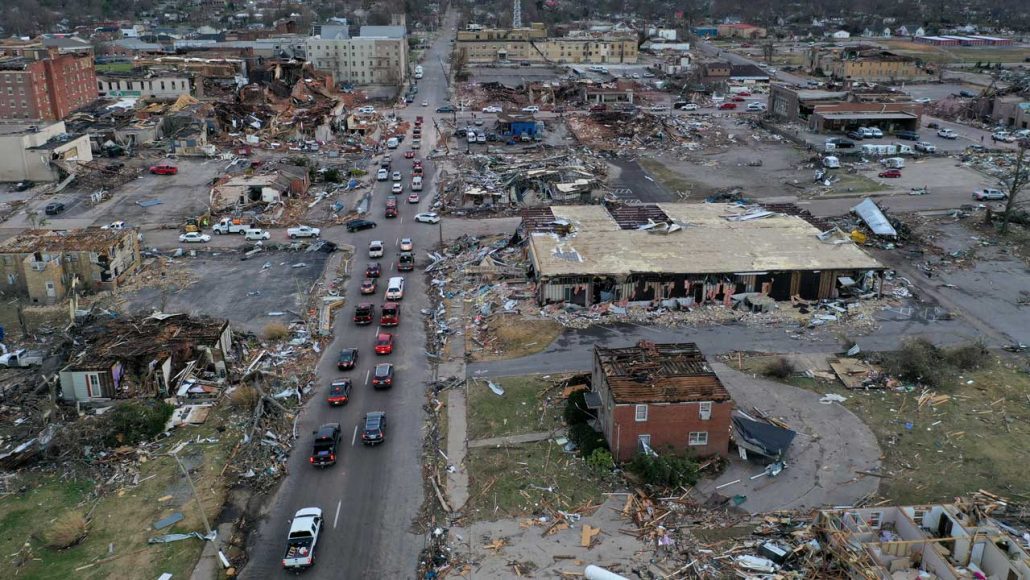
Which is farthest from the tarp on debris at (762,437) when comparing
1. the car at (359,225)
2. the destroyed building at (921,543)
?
the car at (359,225)

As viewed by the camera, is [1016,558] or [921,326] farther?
[921,326]

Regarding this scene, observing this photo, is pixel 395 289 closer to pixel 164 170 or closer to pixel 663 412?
pixel 663 412

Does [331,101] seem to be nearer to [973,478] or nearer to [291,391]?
[291,391]

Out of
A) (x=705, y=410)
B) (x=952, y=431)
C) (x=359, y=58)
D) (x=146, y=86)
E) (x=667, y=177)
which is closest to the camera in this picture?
(x=705, y=410)

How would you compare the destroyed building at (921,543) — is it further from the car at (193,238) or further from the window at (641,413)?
the car at (193,238)

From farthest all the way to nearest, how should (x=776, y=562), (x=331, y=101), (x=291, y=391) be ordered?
1. (x=331, y=101)
2. (x=291, y=391)
3. (x=776, y=562)

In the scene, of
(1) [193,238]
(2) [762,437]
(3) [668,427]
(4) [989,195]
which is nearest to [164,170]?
(1) [193,238]

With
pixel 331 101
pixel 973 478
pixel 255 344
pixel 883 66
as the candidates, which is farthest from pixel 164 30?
pixel 973 478

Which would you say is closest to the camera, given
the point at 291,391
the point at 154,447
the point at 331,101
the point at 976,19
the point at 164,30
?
the point at 154,447
